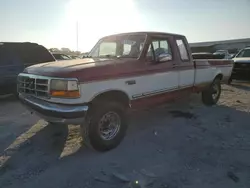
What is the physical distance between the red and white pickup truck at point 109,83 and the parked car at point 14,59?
9.61ft

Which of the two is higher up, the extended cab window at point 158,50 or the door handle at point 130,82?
the extended cab window at point 158,50

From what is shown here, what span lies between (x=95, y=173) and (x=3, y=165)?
4.73 feet

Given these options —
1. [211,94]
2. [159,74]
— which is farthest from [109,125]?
[211,94]

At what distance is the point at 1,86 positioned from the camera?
722 centimetres

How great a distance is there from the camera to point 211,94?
744 centimetres

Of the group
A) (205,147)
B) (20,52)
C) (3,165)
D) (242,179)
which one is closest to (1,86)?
(20,52)

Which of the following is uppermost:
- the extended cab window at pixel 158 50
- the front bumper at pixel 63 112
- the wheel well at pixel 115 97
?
the extended cab window at pixel 158 50

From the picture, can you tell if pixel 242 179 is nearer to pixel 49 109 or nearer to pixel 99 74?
pixel 99 74

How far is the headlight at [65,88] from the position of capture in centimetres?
364

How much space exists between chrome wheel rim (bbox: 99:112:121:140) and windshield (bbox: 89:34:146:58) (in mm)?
1293

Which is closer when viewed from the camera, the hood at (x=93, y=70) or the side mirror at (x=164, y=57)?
the hood at (x=93, y=70)

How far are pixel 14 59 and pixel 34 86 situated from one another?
3981 mm

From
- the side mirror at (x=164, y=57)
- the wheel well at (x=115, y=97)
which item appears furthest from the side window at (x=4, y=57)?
the side mirror at (x=164, y=57)

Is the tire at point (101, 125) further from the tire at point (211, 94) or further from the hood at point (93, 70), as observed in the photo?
the tire at point (211, 94)
